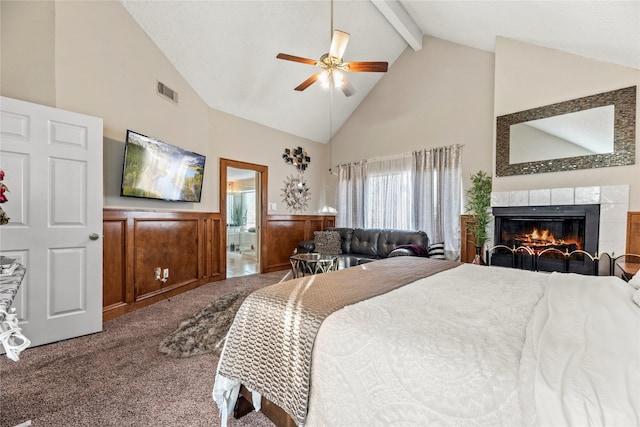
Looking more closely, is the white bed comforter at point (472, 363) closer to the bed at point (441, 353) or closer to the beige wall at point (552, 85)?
the bed at point (441, 353)

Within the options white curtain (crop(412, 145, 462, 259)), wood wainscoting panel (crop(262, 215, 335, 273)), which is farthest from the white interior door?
white curtain (crop(412, 145, 462, 259))

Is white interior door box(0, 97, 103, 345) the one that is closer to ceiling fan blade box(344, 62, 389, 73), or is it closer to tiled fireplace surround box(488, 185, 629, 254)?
ceiling fan blade box(344, 62, 389, 73)

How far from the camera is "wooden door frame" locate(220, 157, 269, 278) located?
4.48 meters

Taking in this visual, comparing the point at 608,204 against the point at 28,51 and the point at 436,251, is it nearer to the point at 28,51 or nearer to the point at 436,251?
the point at 436,251

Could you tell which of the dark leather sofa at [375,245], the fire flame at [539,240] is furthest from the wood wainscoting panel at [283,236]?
the fire flame at [539,240]

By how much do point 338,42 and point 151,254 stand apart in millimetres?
3191

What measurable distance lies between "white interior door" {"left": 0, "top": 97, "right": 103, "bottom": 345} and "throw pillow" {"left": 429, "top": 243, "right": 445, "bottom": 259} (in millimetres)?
4145

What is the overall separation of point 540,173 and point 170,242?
193 inches

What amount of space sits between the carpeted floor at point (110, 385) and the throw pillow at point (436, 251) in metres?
3.38

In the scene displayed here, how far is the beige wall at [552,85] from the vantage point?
119 inches

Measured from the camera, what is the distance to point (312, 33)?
3912 millimetres

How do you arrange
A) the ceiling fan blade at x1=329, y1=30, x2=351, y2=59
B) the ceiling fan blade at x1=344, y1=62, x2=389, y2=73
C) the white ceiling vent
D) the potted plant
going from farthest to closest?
the potted plant, the white ceiling vent, the ceiling fan blade at x1=344, y1=62, x2=389, y2=73, the ceiling fan blade at x1=329, y1=30, x2=351, y2=59

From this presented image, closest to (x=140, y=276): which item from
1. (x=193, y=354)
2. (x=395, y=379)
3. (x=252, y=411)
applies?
(x=193, y=354)

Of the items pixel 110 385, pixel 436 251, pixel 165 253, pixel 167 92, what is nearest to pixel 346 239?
pixel 436 251
